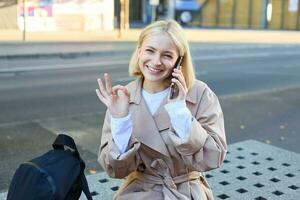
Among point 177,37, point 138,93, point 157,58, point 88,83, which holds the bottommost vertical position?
point 88,83

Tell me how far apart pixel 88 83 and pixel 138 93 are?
26.8ft

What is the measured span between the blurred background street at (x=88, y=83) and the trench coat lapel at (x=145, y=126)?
197 centimetres

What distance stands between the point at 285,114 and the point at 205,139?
5192mm

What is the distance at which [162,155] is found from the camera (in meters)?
2.62

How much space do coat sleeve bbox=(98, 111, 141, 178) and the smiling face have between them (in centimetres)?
30

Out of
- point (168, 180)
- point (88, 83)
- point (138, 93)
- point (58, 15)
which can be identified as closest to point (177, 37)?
point (138, 93)

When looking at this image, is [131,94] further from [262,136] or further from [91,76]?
[91,76]

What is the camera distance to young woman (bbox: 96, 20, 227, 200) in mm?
2494

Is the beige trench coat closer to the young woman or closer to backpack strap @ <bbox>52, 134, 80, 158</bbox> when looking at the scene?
the young woman

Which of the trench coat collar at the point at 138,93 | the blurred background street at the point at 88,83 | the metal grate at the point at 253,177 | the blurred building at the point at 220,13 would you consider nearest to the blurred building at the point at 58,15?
the blurred background street at the point at 88,83

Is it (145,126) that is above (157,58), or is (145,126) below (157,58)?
below

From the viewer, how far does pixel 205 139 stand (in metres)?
2.52

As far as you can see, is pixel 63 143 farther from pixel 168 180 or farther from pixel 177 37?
pixel 177 37

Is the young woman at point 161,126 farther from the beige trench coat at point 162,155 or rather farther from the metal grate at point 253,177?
the metal grate at point 253,177
